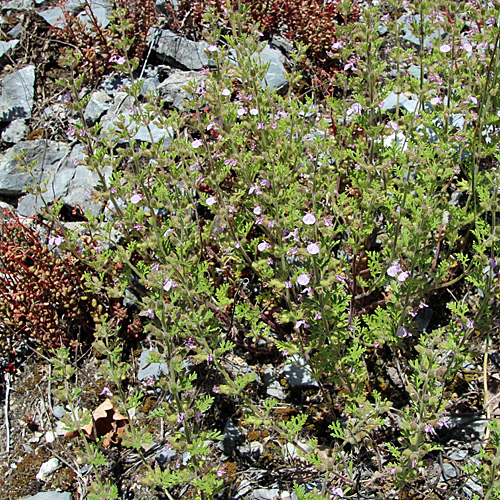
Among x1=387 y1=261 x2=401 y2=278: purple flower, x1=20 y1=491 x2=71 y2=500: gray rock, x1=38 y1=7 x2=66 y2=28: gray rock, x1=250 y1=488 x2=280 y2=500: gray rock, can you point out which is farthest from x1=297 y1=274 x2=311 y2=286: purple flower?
x1=38 y1=7 x2=66 y2=28: gray rock

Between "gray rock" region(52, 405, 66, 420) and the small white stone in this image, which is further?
"gray rock" region(52, 405, 66, 420)

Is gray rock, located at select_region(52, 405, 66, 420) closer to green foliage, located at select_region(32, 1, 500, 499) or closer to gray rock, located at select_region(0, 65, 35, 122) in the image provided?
green foliage, located at select_region(32, 1, 500, 499)

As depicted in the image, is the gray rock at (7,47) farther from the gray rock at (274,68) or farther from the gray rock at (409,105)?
the gray rock at (409,105)

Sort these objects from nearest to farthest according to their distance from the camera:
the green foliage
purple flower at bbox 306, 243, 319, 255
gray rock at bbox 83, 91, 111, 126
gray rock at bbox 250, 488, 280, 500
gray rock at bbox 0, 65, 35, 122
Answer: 1. purple flower at bbox 306, 243, 319, 255
2. the green foliage
3. gray rock at bbox 250, 488, 280, 500
4. gray rock at bbox 83, 91, 111, 126
5. gray rock at bbox 0, 65, 35, 122

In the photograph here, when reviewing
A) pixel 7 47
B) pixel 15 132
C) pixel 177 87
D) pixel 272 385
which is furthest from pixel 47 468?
pixel 7 47

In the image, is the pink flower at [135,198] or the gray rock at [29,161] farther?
the gray rock at [29,161]

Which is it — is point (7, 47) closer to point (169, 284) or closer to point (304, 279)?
point (169, 284)

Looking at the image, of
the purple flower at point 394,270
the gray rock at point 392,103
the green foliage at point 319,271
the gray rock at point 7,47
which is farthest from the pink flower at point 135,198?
the gray rock at point 7,47
